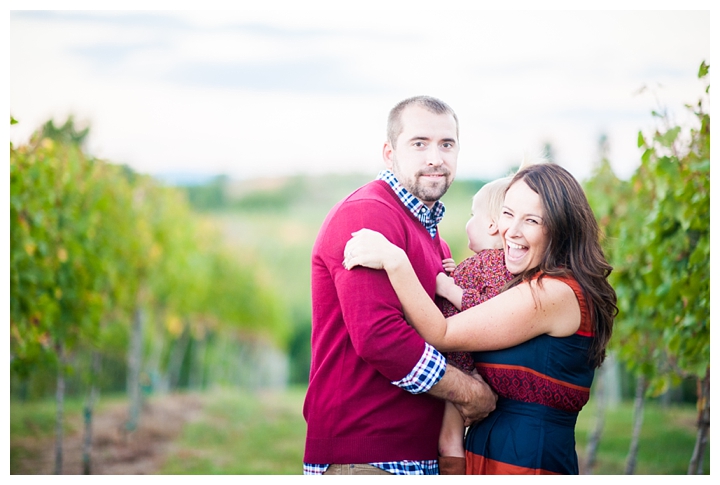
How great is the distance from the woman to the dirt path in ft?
18.1

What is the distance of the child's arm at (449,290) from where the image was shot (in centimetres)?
229

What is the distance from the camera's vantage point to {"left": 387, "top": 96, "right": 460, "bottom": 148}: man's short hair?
2.34m

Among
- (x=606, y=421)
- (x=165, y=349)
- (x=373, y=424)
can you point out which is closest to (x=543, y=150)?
(x=373, y=424)

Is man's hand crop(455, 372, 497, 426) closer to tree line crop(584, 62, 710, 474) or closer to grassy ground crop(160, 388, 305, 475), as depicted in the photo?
tree line crop(584, 62, 710, 474)

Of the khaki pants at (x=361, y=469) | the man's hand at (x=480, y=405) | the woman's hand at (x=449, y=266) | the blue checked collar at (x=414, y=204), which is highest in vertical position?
the blue checked collar at (x=414, y=204)

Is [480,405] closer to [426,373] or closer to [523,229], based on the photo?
[426,373]

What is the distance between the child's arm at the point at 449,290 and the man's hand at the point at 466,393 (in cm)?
25

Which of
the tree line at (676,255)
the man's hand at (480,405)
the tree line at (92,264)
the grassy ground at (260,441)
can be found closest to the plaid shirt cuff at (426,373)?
the man's hand at (480,405)

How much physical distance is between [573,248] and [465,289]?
15.4 inches

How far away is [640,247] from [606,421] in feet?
22.7

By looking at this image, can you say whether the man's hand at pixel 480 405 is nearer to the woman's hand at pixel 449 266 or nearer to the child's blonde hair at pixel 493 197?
the woman's hand at pixel 449 266

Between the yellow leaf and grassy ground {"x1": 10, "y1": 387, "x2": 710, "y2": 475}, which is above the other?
the yellow leaf

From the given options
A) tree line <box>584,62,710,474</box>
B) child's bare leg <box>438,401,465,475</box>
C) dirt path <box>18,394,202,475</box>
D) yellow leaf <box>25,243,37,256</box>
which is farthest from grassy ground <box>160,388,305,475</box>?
child's bare leg <box>438,401,465,475</box>

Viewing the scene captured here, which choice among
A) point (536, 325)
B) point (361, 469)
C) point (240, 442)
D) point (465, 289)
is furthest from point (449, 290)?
point (240, 442)
